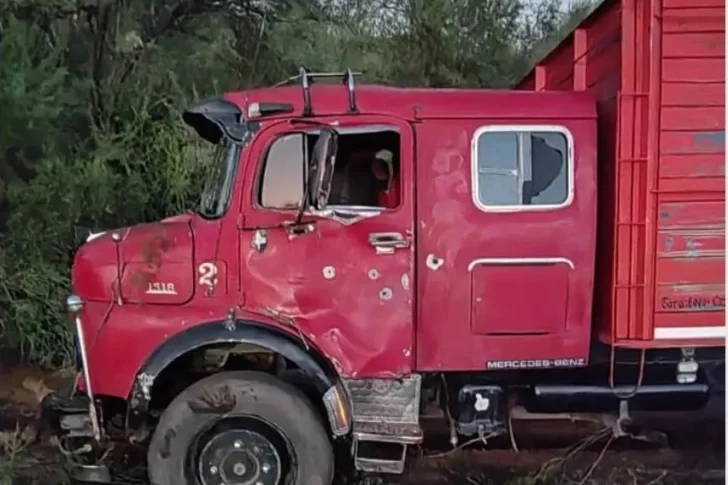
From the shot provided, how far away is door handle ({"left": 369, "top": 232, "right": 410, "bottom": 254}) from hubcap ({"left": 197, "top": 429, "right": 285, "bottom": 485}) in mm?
1154

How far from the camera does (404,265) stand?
15.8 ft

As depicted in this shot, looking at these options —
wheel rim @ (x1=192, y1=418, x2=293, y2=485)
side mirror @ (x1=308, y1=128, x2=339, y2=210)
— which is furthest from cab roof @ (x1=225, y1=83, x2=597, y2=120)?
wheel rim @ (x1=192, y1=418, x2=293, y2=485)

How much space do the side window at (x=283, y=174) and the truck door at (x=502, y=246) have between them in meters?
0.64

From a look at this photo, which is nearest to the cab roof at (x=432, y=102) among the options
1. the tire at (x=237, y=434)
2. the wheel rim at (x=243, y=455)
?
the tire at (x=237, y=434)

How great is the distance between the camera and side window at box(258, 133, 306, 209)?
192 inches

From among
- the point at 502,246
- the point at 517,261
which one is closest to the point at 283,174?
the point at 502,246

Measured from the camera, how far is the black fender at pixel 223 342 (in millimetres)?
4691

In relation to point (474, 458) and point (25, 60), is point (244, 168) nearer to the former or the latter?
point (474, 458)

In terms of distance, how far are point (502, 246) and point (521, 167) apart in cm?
44

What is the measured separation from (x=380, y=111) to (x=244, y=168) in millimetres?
791

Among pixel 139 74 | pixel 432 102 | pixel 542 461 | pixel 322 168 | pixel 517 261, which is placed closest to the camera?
pixel 322 168

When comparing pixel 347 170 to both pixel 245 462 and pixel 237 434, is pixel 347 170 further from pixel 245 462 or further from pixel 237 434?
pixel 245 462

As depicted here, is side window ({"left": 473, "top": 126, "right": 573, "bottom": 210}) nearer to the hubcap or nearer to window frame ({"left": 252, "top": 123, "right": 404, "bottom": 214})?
window frame ({"left": 252, "top": 123, "right": 404, "bottom": 214})

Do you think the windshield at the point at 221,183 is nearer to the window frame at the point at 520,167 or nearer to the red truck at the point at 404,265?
the red truck at the point at 404,265
